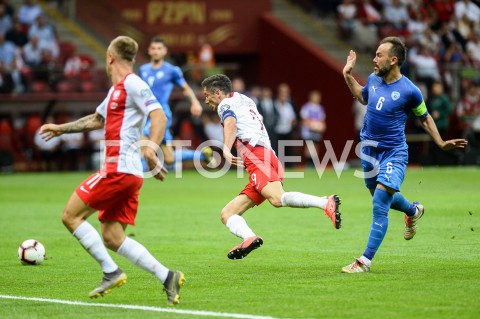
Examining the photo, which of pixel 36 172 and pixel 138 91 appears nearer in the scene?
pixel 138 91

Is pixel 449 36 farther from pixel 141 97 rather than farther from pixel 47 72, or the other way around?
pixel 141 97

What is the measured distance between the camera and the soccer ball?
12.1 metres

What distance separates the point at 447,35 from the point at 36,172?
1529 centimetres

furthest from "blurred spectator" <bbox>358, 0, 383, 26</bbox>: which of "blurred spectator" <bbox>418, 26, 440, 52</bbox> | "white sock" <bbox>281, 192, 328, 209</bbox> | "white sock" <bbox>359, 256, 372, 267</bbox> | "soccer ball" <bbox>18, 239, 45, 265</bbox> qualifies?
"white sock" <bbox>359, 256, 372, 267</bbox>

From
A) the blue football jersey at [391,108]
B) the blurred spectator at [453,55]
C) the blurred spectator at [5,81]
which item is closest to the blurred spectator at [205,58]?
the blurred spectator at [5,81]

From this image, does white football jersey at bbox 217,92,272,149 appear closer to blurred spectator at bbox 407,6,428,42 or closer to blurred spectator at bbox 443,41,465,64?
blurred spectator at bbox 443,41,465,64

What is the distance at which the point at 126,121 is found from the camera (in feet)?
30.0

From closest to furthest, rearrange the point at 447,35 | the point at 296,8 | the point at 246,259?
the point at 246,259 < the point at 447,35 < the point at 296,8

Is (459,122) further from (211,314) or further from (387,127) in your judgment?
(211,314)

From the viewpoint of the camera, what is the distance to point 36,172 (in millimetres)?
31156

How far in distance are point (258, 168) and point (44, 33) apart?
70.8 feet

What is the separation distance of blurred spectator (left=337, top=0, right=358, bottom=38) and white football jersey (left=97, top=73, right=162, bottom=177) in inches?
1136

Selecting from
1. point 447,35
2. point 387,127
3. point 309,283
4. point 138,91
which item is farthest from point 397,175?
point 447,35

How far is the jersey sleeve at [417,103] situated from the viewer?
36.8ft
